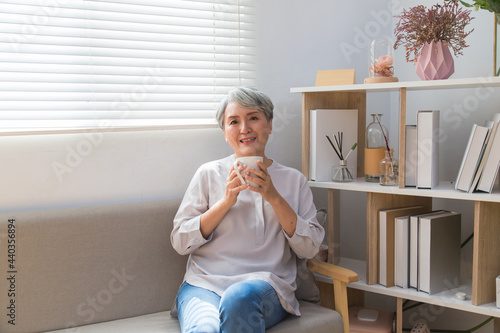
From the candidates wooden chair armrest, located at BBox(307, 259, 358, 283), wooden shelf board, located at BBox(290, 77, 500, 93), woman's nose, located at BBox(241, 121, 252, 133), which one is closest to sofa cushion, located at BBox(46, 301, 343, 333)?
wooden chair armrest, located at BBox(307, 259, 358, 283)

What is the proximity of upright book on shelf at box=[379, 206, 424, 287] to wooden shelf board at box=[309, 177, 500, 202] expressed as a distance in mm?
120

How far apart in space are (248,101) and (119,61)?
60 centimetres

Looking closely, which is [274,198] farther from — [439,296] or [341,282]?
[439,296]

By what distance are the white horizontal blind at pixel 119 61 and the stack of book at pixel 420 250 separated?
965 millimetres

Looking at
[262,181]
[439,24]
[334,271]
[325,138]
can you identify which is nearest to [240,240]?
[262,181]

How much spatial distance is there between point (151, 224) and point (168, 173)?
0.29 m

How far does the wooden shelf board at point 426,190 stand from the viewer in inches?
76.8

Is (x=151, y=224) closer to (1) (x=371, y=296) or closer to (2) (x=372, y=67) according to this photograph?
(2) (x=372, y=67)

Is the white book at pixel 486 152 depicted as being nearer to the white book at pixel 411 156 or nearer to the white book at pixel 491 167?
the white book at pixel 491 167

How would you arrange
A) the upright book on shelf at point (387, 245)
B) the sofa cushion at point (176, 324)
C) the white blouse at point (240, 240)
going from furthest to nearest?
the upright book on shelf at point (387, 245) → the white blouse at point (240, 240) → the sofa cushion at point (176, 324)

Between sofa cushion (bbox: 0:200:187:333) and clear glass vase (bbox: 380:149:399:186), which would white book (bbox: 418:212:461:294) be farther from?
sofa cushion (bbox: 0:200:187:333)

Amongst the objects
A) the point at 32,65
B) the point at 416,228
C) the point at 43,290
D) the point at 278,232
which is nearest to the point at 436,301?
the point at 416,228

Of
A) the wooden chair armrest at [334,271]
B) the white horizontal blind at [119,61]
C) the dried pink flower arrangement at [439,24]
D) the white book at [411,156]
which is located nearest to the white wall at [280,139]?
the white horizontal blind at [119,61]

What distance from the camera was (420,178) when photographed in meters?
2.14
